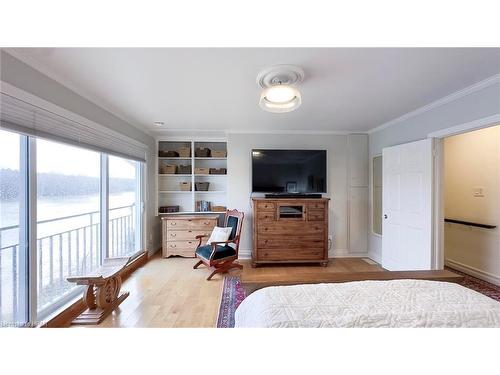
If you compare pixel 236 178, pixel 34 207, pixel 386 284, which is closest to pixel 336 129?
pixel 236 178

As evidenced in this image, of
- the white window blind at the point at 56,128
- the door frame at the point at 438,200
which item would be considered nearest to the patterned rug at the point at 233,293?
the door frame at the point at 438,200

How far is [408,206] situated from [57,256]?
4.25m

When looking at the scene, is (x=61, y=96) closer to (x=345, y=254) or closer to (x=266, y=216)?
(x=266, y=216)

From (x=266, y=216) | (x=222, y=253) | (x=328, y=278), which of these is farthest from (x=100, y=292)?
(x=266, y=216)

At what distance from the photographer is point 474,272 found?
9.59ft

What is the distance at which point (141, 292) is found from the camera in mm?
2561

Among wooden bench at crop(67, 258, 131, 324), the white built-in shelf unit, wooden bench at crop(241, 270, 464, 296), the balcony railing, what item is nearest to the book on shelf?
the white built-in shelf unit

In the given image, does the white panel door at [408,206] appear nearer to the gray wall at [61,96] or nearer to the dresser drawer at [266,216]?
the dresser drawer at [266,216]
